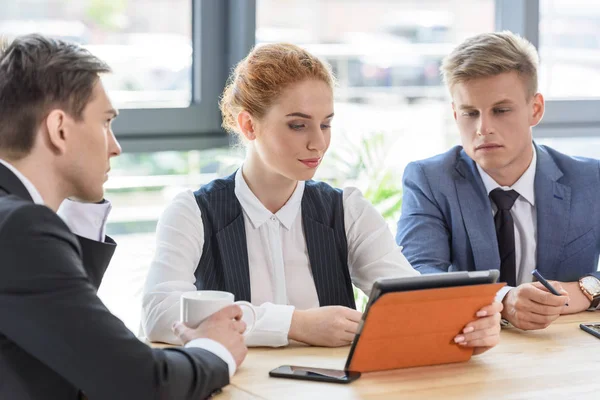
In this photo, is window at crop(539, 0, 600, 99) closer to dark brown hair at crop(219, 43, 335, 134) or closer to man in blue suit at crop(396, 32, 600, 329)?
man in blue suit at crop(396, 32, 600, 329)

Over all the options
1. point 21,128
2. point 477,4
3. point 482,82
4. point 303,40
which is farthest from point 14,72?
point 477,4

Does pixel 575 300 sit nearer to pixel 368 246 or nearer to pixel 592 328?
pixel 592 328

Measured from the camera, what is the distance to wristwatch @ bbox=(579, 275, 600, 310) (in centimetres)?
240

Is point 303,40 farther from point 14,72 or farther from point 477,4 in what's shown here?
point 14,72

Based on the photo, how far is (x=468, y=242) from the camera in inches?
107

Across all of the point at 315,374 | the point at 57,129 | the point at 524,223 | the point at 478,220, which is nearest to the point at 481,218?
the point at 478,220

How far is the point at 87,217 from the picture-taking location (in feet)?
6.21

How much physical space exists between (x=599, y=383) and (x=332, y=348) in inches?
23.1

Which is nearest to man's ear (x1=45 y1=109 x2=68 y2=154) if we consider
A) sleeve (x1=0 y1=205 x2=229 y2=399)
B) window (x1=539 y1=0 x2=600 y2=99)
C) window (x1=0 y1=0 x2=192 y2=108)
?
sleeve (x1=0 y1=205 x2=229 y2=399)

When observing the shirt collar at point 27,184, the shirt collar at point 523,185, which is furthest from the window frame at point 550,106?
the shirt collar at point 27,184

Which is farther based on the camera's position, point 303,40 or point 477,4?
point 477,4

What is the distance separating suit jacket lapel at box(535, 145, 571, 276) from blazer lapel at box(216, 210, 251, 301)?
38.9 inches

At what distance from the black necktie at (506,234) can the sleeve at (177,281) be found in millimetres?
950

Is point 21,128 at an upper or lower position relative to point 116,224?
upper
